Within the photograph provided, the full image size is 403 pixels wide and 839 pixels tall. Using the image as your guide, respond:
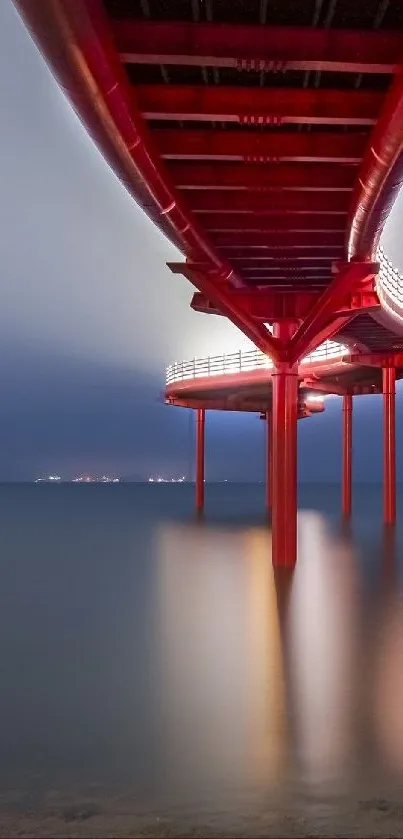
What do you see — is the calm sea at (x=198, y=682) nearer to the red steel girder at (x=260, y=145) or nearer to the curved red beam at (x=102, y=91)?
the curved red beam at (x=102, y=91)

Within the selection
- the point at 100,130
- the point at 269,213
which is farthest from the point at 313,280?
the point at 100,130

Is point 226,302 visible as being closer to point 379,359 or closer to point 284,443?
point 284,443

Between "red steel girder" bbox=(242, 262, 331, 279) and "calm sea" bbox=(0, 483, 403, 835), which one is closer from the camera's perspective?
"calm sea" bbox=(0, 483, 403, 835)

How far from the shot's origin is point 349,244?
7.97 m

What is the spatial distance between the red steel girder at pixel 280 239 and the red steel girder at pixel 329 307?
64cm

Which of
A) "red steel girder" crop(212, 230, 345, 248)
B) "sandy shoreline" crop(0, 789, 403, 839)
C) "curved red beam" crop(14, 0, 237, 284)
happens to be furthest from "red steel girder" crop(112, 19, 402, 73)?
"sandy shoreline" crop(0, 789, 403, 839)

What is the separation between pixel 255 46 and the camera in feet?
13.9

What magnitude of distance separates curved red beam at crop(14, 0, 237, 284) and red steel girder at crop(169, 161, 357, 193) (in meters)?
0.25

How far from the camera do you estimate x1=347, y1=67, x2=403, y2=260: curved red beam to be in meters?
4.42

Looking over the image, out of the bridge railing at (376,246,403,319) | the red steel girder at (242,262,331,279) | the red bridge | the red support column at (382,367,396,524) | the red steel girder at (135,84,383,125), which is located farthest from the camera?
the red support column at (382,367,396,524)

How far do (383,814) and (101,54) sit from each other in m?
4.91

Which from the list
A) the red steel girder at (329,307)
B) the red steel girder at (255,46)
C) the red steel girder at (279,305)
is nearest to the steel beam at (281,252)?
the red steel girder at (329,307)

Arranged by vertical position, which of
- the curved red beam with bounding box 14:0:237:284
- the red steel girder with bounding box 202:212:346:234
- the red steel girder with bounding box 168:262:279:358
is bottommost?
the curved red beam with bounding box 14:0:237:284

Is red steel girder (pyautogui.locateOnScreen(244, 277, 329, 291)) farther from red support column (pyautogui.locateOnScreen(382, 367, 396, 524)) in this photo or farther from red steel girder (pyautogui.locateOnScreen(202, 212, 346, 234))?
red support column (pyautogui.locateOnScreen(382, 367, 396, 524))
